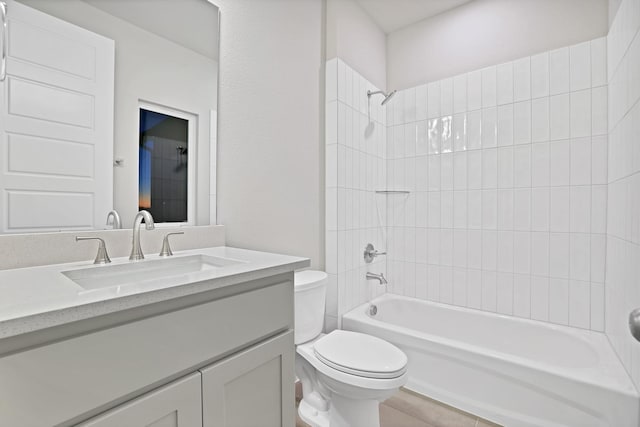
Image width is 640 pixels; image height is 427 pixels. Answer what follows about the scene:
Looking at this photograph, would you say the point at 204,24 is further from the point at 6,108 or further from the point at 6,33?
the point at 6,108

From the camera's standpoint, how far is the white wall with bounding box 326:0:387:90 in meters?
2.06

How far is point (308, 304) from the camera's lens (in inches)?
65.1

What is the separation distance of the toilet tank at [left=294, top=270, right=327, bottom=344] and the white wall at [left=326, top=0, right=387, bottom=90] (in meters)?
1.43

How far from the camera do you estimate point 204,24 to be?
1548 millimetres

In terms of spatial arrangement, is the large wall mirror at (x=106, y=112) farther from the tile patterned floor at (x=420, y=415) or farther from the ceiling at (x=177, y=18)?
the tile patterned floor at (x=420, y=415)

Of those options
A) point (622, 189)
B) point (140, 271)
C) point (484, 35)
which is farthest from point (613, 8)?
point (140, 271)

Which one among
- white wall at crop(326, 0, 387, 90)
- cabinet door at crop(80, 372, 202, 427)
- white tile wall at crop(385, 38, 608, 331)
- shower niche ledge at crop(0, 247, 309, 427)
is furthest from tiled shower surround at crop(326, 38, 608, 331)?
cabinet door at crop(80, 372, 202, 427)

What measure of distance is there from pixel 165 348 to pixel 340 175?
1482mm

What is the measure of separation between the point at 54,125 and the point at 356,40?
75.5 inches

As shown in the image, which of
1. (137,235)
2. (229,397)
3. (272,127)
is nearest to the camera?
(229,397)

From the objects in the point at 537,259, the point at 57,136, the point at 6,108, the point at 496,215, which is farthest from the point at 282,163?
the point at 537,259

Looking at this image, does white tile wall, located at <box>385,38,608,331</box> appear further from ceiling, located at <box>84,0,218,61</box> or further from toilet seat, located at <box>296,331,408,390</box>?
ceiling, located at <box>84,0,218,61</box>

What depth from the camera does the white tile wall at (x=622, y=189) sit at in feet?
4.22

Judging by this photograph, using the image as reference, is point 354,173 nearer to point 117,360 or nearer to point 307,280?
point 307,280
